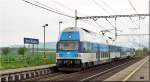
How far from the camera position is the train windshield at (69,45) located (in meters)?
31.0

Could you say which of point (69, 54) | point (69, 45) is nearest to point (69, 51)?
point (69, 54)

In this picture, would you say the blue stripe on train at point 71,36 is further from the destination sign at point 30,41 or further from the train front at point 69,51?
the destination sign at point 30,41

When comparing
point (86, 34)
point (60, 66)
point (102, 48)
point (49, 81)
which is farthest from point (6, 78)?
point (102, 48)

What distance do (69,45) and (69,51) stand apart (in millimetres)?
548

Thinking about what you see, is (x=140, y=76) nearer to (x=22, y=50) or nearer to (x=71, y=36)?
(x=71, y=36)

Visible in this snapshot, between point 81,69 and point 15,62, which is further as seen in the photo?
point 15,62

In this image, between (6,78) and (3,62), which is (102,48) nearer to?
(3,62)

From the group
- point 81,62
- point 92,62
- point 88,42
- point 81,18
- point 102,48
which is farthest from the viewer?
point 81,18

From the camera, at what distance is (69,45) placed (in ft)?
103

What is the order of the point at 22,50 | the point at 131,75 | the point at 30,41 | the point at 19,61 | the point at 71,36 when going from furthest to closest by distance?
the point at 22,50 → the point at 19,61 → the point at 30,41 → the point at 71,36 → the point at 131,75

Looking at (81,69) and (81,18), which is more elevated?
(81,18)

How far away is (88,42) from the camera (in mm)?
33312

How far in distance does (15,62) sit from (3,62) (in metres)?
1.92

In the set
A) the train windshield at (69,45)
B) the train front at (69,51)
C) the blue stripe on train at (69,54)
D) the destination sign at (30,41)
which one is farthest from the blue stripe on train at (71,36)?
the destination sign at (30,41)
